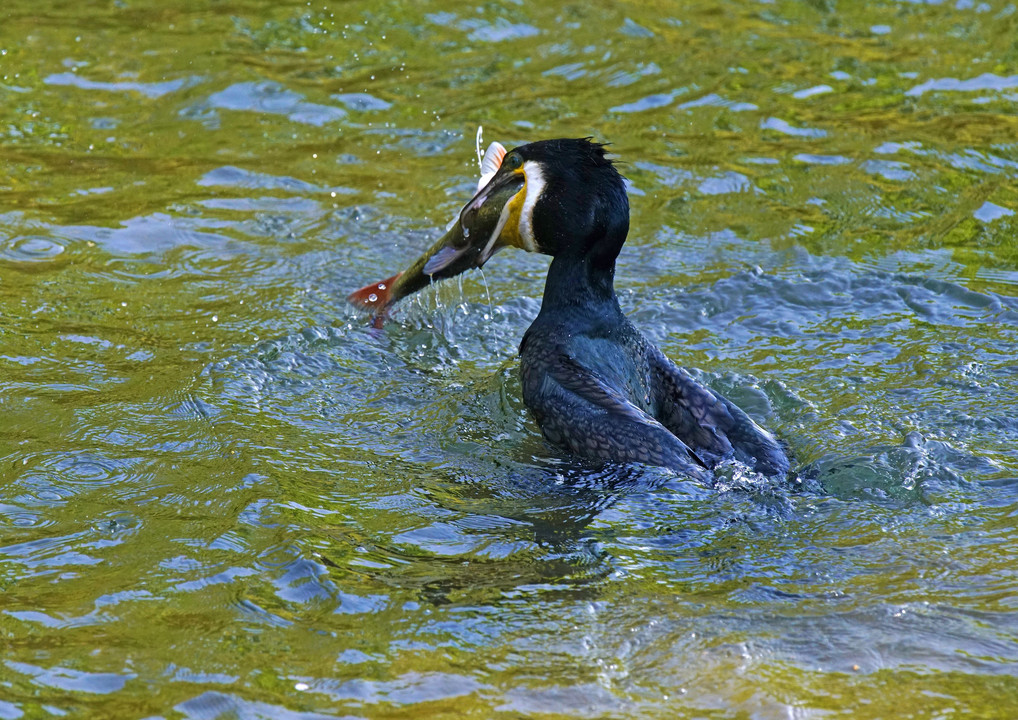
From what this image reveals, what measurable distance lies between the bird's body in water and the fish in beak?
0.03 ft

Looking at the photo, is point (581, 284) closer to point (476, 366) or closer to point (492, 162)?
point (492, 162)

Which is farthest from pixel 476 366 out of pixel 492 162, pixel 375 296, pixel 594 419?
pixel 594 419

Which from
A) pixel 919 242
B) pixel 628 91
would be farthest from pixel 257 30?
pixel 919 242

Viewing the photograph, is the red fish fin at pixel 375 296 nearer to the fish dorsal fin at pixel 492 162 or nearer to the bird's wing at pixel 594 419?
the fish dorsal fin at pixel 492 162

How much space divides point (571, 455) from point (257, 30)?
6689mm

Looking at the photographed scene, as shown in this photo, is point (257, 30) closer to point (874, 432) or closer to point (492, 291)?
point (492, 291)

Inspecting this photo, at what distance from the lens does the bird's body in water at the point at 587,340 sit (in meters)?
5.41

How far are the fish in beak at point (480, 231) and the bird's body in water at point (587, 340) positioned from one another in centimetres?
1

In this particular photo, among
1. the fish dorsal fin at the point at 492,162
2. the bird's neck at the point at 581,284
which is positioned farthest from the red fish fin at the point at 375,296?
the bird's neck at the point at 581,284

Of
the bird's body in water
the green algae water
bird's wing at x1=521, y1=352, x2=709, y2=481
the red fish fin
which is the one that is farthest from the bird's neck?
the red fish fin

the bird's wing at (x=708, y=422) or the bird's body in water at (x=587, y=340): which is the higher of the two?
the bird's body in water at (x=587, y=340)

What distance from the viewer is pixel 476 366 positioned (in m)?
6.52

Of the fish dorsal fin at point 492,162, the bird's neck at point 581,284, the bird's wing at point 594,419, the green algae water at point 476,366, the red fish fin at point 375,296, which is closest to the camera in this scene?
the green algae water at point 476,366

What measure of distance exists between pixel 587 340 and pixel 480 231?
0.83 meters
